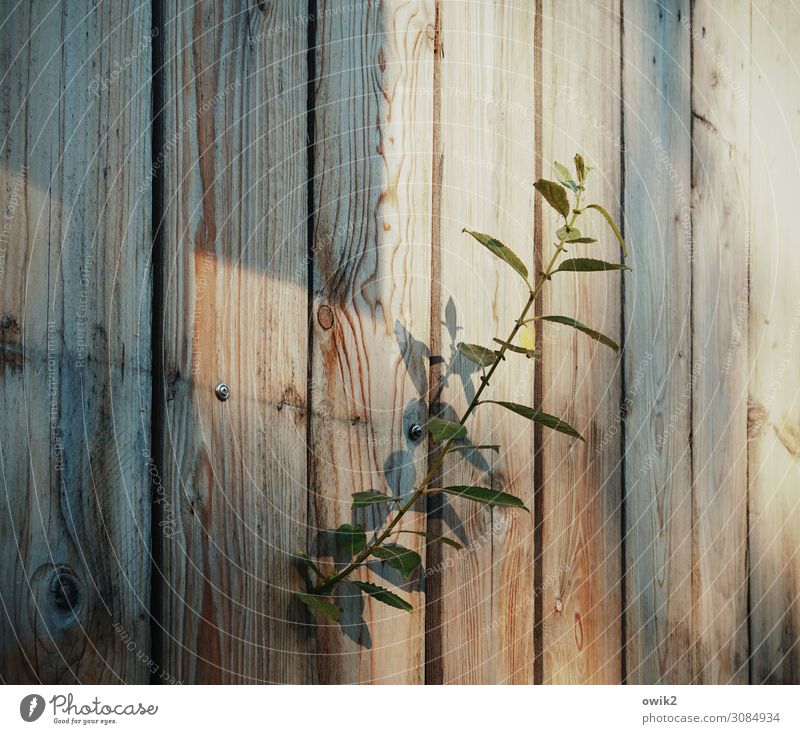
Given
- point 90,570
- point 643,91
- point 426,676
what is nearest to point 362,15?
point 643,91

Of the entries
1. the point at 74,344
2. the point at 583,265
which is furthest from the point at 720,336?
the point at 74,344

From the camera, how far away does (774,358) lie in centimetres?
143

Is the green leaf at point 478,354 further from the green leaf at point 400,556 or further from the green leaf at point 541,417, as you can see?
the green leaf at point 400,556

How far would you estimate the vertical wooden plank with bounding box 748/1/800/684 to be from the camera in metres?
1.41

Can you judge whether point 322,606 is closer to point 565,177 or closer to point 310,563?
point 310,563

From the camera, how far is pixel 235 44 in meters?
0.97

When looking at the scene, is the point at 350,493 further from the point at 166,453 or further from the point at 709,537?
the point at 709,537

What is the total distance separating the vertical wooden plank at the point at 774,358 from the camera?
4.62 feet

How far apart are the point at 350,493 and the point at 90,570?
0.30 metres

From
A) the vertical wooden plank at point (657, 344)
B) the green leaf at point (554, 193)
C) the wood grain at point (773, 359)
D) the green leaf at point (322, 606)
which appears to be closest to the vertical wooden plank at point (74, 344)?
the green leaf at point (322, 606)

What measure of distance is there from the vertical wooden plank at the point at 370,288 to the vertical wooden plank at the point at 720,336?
1.61 feet

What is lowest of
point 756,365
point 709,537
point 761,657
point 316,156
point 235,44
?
point 761,657

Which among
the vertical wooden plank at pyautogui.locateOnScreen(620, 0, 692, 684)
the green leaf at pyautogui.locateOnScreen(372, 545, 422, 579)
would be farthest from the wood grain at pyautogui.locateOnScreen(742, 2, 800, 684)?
the green leaf at pyautogui.locateOnScreen(372, 545, 422, 579)

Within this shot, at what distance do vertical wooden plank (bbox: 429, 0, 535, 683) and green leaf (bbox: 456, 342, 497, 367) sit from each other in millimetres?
64
